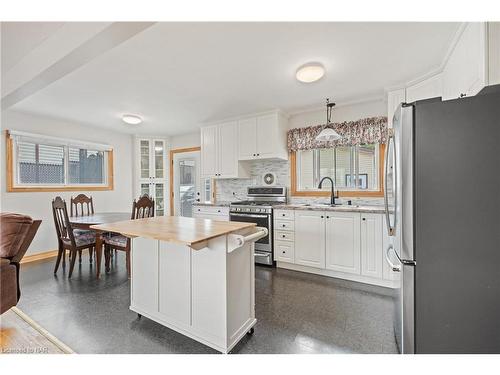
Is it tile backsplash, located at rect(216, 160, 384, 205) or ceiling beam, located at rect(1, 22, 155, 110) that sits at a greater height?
ceiling beam, located at rect(1, 22, 155, 110)

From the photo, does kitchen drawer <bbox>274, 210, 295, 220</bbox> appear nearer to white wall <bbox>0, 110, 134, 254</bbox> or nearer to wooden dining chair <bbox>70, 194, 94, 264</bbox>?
wooden dining chair <bbox>70, 194, 94, 264</bbox>

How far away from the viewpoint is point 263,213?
11.3ft

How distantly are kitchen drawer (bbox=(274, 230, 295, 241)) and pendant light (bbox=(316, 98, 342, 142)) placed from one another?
129 centimetres

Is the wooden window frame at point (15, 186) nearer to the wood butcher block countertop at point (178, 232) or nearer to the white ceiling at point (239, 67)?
the white ceiling at point (239, 67)

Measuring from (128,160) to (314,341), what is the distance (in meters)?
4.87

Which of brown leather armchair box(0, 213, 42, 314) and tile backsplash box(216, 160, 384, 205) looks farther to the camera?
tile backsplash box(216, 160, 384, 205)

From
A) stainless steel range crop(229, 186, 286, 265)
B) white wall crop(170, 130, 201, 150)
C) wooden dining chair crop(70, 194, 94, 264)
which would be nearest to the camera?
stainless steel range crop(229, 186, 286, 265)

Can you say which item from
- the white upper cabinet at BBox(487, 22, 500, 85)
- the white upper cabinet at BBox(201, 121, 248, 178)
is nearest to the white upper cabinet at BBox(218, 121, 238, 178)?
the white upper cabinet at BBox(201, 121, 248, 178)

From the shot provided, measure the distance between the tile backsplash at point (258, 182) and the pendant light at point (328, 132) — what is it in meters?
0.85

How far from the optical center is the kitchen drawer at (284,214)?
323 cm

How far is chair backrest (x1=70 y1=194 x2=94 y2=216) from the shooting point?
3.77 meters

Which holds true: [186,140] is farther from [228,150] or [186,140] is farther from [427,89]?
[427,89]

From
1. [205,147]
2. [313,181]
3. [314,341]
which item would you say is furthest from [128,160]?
[314,341]
